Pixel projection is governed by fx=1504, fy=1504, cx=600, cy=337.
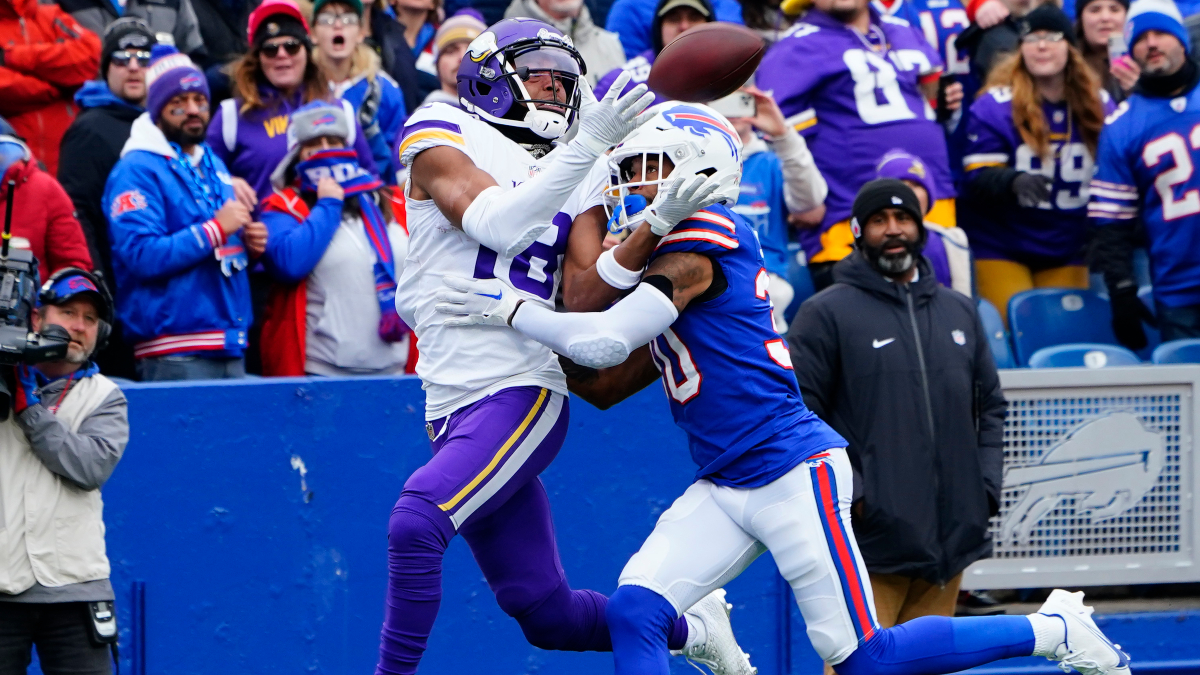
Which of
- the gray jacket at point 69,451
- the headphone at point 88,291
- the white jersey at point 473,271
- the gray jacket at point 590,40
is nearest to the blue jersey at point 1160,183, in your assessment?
the gray jacket at point 590,40

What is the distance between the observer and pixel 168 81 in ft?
20.5

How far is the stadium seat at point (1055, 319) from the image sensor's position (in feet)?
→ 24.0

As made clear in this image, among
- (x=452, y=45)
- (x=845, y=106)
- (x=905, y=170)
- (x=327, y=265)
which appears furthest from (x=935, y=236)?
(x=327, y=265)

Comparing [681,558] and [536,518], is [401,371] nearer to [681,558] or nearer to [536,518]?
[536,518]

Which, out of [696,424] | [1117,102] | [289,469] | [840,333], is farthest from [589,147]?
[1117,102]

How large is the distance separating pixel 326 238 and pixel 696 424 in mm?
2651

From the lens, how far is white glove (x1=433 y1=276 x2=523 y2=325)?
13.7 feet

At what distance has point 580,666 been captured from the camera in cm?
620

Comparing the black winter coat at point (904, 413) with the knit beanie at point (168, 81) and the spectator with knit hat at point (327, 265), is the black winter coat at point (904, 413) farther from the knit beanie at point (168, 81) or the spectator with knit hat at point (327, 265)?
the knit beanie at point (168, 81)

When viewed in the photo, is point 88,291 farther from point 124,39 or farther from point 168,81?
point 124,39

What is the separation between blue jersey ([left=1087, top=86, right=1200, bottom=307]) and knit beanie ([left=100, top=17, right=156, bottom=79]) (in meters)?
4.61

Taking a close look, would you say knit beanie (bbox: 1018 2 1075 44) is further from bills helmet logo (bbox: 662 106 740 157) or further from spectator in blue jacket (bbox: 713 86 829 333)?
bills helmet logo (bbox: 662 106 740 157)

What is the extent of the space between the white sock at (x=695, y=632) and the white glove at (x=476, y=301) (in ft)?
3.75

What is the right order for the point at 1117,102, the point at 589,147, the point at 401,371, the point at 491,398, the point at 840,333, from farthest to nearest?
the point at 1117,102, the point at 401,371, the point at 840,333, the point at 491,398, the point at 589,147
